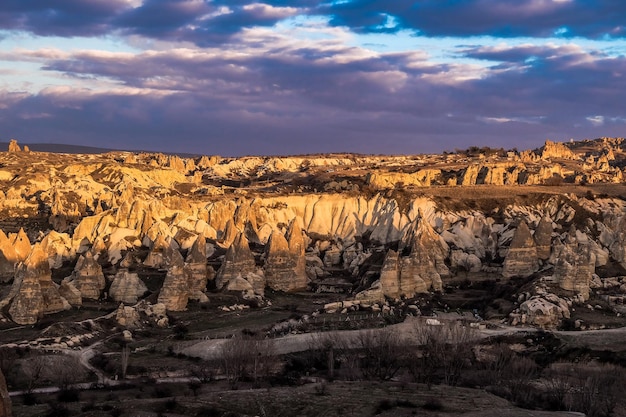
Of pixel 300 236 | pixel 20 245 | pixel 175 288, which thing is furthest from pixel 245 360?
pixel 20 245

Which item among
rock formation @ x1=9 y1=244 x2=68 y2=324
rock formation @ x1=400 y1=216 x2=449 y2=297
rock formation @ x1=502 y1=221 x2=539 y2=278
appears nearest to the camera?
rock formation @ x1=9 y1=244 x2=68 y2=324

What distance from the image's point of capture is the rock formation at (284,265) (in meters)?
72.7

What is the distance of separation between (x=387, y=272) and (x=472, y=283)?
38.4 ft

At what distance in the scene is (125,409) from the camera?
30062 mm

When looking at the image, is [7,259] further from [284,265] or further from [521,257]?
[521,257]

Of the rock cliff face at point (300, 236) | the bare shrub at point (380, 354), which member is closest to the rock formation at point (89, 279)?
the rock cliff face at point (300, 236)

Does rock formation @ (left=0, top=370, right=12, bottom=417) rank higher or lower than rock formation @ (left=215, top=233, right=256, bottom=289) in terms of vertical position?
higher

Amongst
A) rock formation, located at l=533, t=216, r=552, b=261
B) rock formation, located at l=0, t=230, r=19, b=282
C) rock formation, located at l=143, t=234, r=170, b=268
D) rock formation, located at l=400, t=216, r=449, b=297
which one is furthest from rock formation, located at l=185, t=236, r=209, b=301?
rock formation, located at l=533, t=216, r=552, b=261

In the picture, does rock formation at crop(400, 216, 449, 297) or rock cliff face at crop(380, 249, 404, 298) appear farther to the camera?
rock formation at crop(400, 216, 449, 297)

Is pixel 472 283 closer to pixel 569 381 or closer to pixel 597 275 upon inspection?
pixel 597 275

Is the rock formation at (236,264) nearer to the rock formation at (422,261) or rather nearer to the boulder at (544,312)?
the rock formation at (422,261)

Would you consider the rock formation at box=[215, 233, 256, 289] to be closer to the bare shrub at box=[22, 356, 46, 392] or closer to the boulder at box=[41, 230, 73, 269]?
the boulder at box=[41, 230, 73, 269]

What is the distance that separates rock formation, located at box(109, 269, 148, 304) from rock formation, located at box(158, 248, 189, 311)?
129 inches

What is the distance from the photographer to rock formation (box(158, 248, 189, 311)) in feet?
204
